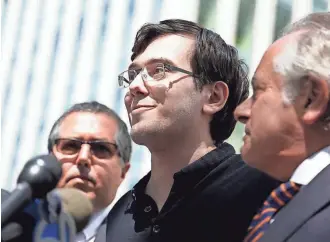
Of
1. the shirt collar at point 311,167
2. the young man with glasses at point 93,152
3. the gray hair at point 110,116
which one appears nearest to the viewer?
the shirt collar at point 311,167

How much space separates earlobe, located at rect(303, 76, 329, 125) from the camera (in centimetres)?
84

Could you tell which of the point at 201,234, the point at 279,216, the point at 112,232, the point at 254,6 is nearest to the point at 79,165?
the point at 112,232

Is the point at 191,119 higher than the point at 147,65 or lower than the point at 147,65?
lower

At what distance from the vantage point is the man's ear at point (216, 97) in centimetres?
129

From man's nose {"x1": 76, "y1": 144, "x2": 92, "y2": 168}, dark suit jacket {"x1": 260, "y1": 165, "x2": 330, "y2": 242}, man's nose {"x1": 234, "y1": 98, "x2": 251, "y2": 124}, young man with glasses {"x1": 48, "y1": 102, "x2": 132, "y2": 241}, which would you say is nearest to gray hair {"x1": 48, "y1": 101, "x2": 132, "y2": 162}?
young man with glasses {"x1": 48, "y1": 102, "x2": 132, "y2": 241}

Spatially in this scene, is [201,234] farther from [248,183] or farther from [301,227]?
[301,227]

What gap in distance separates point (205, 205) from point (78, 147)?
1.65 feet

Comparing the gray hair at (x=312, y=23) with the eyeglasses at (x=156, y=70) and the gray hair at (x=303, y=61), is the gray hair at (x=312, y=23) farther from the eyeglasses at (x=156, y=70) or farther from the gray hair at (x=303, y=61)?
the eyeglasses at (x=156, y=70)

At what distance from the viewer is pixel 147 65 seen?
127 centimetres

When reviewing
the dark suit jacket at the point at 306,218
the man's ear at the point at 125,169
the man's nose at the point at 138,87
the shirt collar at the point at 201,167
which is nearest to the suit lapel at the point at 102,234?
the shirt collar at the point at 201,167

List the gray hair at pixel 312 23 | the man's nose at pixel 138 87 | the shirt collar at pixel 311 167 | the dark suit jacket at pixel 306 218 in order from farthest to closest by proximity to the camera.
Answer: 1. the man's nose at pixel 138 87
2. the gray hair at pixel 312 23
3. the shirt collar at pixel 311 167
4. the dark suit jacket at pixel 306 218

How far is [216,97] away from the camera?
1.32 m

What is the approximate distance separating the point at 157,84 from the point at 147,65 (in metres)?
0.07

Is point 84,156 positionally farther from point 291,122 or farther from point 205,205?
point 291,122
